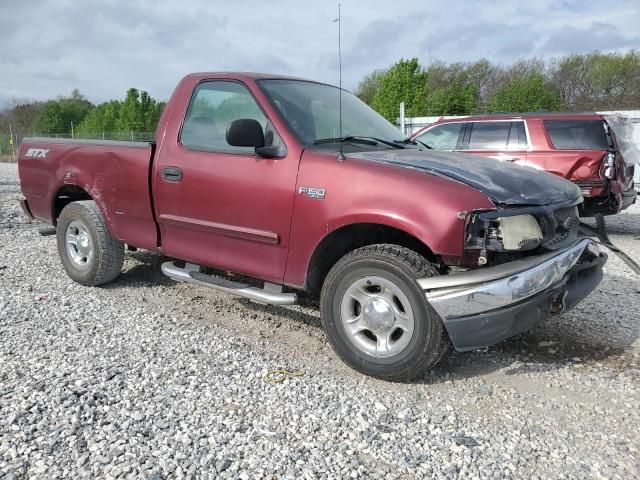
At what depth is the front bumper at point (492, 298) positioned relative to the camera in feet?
9.58

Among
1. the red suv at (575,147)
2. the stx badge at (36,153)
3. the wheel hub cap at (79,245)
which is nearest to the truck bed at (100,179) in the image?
the stx badge at (36,153)

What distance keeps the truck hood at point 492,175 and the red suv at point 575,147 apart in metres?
4.40

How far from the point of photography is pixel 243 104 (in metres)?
4.02

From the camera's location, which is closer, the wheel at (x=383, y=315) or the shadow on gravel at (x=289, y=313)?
the wheel at (x=383, y=315)

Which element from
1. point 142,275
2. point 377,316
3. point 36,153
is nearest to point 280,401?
point 377,316

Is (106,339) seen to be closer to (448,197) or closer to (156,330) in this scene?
(156,330)

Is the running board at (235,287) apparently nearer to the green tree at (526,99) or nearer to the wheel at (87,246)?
the wheel at (87,246)

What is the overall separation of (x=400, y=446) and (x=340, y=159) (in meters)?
1.75

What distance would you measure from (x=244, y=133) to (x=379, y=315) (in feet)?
4.82

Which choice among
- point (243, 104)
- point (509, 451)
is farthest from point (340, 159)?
point (509, 451)

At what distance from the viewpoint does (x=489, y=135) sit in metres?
9.02

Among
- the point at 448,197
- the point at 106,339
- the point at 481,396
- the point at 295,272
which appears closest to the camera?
the point at 448,197

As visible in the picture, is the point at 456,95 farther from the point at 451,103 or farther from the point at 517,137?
the point at 517,137

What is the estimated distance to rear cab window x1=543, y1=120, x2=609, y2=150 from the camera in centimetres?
798
